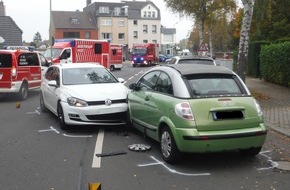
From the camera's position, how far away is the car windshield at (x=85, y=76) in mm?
10484

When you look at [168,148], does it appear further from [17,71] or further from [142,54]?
[142,54]

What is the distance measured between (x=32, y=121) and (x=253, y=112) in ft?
21.1

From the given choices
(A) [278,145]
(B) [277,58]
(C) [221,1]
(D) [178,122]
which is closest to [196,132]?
(D) [178,122]

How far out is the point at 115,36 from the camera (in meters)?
84.4

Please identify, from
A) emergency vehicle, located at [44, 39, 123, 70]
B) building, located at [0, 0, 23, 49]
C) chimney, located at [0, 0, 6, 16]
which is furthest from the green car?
chimney, located at [0, 0, 6, 16]

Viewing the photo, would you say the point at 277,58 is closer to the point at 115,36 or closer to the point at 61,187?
the point at 61,187

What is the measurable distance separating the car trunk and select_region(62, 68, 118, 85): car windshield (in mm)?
4567

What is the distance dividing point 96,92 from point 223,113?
3728 mm

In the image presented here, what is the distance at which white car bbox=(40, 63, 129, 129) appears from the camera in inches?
357

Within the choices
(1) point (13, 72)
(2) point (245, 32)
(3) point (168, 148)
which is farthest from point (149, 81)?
(1) point (13, 72)

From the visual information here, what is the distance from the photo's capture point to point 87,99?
29.9 feet

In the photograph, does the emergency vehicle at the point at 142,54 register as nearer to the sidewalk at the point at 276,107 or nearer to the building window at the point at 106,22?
the sidewalk at the point at 276,107

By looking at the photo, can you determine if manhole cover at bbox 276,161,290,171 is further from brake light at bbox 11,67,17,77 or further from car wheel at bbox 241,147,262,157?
brake light at bbox 11,67,17,77

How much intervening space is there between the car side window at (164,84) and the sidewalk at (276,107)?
10.4 feet
